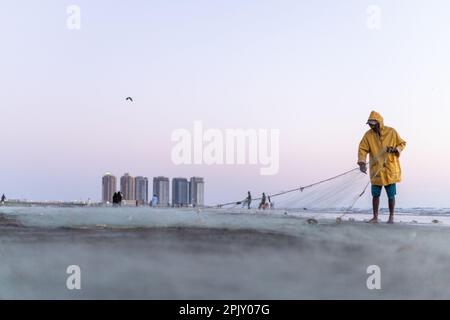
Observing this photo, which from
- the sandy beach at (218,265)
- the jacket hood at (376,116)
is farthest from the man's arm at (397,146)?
the sandy beach at (218,265)

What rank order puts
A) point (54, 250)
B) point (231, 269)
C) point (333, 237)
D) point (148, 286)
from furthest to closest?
point (333, 237), point (54, 250), point (231, 269), point (148, 286)

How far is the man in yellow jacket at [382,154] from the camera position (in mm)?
9086

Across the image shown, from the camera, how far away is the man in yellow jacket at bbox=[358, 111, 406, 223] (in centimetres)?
909

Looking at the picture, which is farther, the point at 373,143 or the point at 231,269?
the point at 373,143

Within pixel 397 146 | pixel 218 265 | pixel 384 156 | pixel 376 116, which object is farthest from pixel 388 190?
pixel 218 265

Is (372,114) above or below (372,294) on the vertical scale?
above

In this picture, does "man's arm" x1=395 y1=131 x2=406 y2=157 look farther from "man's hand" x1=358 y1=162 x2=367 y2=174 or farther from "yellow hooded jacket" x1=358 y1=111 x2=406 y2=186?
"man's hand" x1=358 y1=162 x2=367 y2=174

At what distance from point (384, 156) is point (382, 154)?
0.05 metres

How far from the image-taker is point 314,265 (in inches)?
171

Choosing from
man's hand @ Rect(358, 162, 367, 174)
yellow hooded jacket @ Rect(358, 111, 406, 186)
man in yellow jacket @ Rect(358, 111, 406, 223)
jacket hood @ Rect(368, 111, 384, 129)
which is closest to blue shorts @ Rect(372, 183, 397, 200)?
man in yellow jacket @ Rect(358, 111, 406, 223)

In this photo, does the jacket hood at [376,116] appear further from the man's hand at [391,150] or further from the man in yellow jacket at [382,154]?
the man's hand at [391,150]
